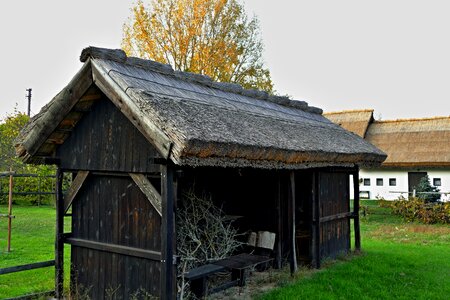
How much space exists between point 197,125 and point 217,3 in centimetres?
1835

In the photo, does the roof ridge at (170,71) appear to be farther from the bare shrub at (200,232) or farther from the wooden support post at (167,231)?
the bare shrub at (200,232)

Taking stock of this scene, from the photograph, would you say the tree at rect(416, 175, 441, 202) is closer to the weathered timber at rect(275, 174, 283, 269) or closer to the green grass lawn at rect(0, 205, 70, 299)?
the weathered timber at rect(275, 174, 283, 269)

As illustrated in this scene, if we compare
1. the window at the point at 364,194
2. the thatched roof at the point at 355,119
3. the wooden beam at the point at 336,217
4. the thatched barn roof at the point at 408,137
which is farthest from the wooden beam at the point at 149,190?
the thatched roof at the point at 355,119

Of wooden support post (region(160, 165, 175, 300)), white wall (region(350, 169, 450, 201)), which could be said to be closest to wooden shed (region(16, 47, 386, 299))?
wooden support post (region(160, 165, 175, 300))

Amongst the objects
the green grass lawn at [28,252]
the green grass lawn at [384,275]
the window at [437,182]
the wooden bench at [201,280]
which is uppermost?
A: the window at [437,182]

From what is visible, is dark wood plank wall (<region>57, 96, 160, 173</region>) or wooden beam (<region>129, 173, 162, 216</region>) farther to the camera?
dark wood plank wall (<region>57, 96, 160, 173</region>)

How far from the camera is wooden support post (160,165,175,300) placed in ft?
15.7

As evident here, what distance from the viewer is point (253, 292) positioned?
21.6ft

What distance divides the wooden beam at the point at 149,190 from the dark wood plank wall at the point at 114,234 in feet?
0.90

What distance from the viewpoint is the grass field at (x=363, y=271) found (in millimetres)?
6586

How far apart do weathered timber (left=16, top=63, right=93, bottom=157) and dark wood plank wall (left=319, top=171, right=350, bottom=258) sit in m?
5.28

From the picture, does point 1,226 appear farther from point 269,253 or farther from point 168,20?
point 168,20

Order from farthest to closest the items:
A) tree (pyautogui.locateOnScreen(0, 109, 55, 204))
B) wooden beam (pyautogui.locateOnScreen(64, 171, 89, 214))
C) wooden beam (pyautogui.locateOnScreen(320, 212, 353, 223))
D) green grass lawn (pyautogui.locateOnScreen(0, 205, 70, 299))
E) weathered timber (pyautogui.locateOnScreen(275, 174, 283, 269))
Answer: tree (pyautogui.locateOnScreen(0, 109, 55, 204))
wooden beam (pyautogui.locateOnScreen(320, 212, 353, 223))
weathered timber (pyautogui.locateOnScreen(275, 174, 283, 269))
green grass lawn (pyautogui.locateOnScreen(0, 205, 70, 299))
wooden beam (pyautogui.locateOnScreen(64, 171, 89, 214))

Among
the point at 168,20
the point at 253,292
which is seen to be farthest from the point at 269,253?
the point at 168,20
